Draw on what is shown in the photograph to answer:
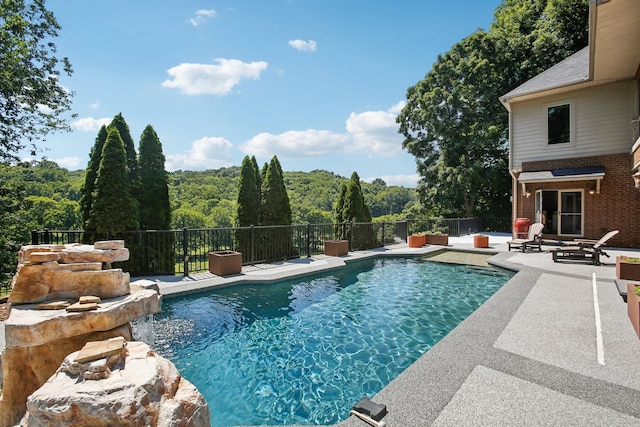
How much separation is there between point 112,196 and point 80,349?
5545 mm

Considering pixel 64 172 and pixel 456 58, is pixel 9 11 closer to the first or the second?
pixel 64 172

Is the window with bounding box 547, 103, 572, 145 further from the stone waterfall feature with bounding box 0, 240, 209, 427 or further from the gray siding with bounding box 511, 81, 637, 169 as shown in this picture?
the stone waterfall feature with bounding box 0, 240, 209, 427

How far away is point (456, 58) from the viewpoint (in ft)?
61.7

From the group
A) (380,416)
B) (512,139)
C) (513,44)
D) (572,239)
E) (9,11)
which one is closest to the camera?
(380,416)

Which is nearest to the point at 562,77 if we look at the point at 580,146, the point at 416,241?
the point at 580,146

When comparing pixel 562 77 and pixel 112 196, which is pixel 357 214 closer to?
pixel 112 196

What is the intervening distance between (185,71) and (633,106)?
13.8 meters

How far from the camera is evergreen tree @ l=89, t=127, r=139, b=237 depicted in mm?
6727

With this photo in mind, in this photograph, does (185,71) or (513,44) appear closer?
(185,71)

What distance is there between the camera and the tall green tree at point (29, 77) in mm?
8977

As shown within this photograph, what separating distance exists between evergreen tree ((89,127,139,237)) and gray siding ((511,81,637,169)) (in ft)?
42.6

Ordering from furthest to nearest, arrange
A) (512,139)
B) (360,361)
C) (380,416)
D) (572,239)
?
1. (512,139)
2. (572,239)
3. (360,361)
4. (380,416)

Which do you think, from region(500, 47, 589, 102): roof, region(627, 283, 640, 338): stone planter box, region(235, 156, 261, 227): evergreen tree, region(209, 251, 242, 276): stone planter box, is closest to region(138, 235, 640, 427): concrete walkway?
region(627, 283, 640, 338): stone planter box

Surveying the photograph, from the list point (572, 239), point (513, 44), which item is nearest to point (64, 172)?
point (572, 239)
